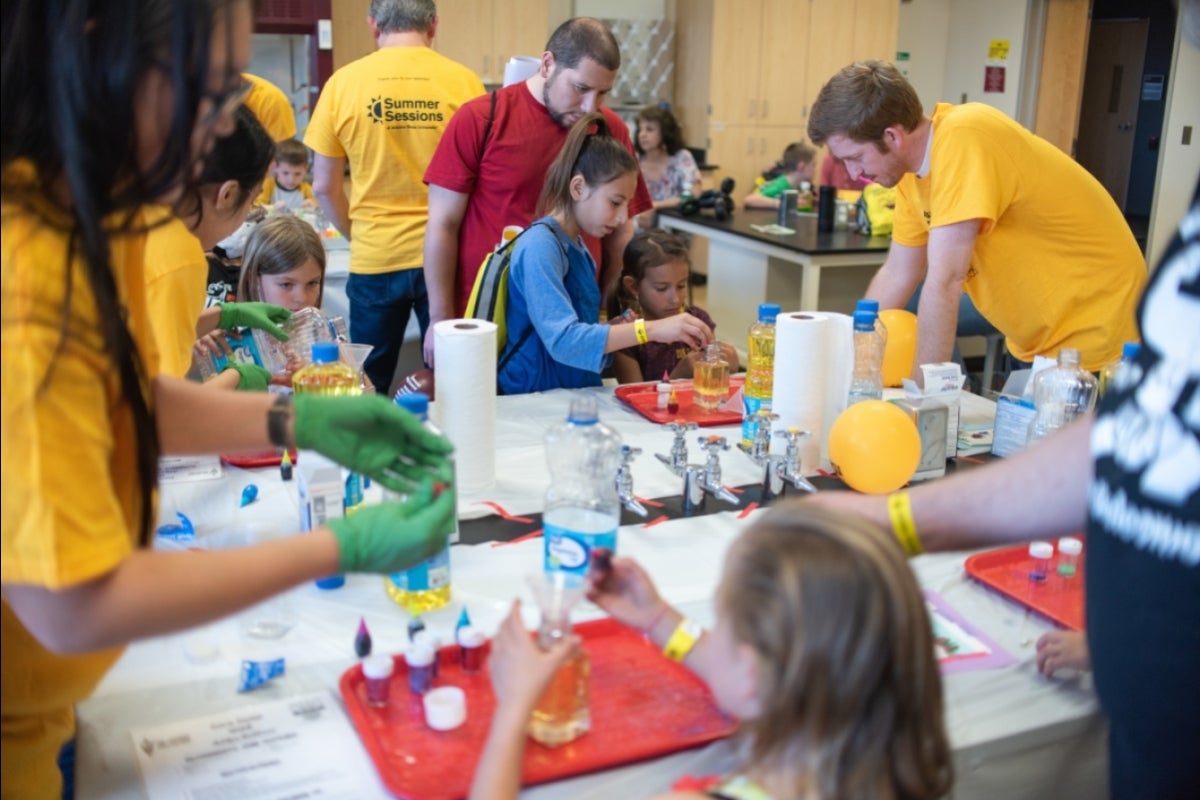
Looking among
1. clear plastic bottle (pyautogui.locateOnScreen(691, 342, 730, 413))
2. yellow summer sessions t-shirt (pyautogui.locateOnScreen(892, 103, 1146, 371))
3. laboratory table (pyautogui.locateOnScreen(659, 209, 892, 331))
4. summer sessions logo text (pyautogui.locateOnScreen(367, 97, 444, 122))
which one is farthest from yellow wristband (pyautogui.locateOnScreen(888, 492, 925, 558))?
laboratory table (pyautogui.locateOnScreen(659, 209, 892, 331))

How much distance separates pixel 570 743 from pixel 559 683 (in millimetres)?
72

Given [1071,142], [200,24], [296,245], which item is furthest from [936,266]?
[1071,142]

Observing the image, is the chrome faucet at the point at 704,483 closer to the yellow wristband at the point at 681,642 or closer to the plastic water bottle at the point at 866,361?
the plastic water bottle at the point at 866,361

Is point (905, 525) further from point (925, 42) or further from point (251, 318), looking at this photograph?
point (925, 42)

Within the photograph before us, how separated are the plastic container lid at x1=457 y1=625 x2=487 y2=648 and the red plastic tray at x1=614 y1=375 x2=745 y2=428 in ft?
3.47

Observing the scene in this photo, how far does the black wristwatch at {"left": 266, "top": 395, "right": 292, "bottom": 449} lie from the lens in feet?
4.26

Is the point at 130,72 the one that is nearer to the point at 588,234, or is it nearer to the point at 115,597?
the point at 115,597

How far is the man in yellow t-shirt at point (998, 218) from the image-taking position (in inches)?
93.0

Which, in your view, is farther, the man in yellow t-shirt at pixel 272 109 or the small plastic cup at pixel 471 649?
the man in yellow t-shirt at pixel 272 109

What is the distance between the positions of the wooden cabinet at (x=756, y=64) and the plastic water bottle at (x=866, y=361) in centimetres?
593

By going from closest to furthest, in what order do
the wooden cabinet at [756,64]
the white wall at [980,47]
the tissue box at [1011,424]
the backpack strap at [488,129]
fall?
1. the tissue box at [1011,424]
2. the backpack strap at [488,129]
3. the wooden cabinet at [756,64]
4. the white wall at [980,47]

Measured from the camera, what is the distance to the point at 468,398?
189 centimetres

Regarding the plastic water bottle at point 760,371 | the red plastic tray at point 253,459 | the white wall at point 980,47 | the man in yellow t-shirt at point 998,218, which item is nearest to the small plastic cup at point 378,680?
the red plastic tray at point 253,459

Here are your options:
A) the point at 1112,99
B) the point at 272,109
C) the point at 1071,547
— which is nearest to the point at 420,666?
the point at 1071,547
